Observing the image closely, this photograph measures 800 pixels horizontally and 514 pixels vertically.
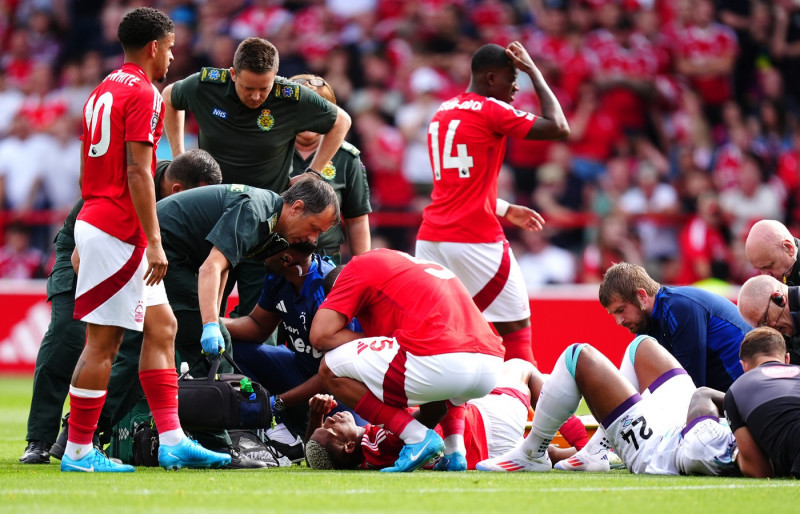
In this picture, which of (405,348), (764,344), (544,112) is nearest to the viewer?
(764,344)

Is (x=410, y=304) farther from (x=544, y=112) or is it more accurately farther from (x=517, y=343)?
(x=544, y=112)

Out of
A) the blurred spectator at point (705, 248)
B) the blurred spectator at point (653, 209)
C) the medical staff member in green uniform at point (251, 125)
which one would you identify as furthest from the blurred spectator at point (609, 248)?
the medical staff member in green uniform at point (251, 125)

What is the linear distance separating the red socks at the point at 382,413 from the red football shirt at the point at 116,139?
4.64ft

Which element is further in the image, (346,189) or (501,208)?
(501,208)

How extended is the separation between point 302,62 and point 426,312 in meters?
10.8

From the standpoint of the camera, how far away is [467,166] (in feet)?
28.8

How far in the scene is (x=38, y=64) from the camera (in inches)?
718

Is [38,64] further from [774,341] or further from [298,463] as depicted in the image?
[774,341]

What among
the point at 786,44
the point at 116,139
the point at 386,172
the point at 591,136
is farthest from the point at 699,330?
the point at 786,44

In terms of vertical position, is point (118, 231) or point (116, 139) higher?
point (116, 139)

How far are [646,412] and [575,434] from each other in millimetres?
949

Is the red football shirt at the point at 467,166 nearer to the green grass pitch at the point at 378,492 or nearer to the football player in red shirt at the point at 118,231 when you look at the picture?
the green grass pitch at the point at 378,492

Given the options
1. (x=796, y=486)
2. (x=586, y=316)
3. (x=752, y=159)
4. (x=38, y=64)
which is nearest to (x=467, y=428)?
(x=796, y=486)

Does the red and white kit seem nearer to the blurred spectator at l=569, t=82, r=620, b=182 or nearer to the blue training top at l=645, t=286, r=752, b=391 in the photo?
the blue training top at l=645, t=286, r=752, b=391
